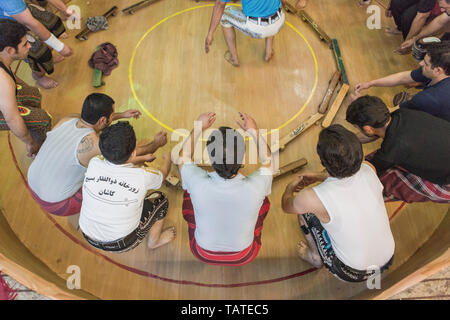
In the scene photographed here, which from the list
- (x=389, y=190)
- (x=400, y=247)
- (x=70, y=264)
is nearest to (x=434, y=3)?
(x=389, y=190)

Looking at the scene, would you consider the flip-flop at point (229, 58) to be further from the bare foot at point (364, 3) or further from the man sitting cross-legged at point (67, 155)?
the bare foot at point (364, 3)

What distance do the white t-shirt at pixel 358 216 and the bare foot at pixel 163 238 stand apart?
4.73 feet

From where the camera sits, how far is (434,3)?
11.0 ft

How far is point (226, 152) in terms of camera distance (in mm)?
1937

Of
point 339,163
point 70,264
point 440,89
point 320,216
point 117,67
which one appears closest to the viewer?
point 339,163

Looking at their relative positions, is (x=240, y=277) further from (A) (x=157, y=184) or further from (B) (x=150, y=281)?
(A) (x=157, y=184)

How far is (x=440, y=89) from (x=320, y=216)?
1463 mm

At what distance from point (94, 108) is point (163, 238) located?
49.6 inches

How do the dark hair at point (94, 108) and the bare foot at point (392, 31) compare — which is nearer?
the dark hair at point (94, 108)

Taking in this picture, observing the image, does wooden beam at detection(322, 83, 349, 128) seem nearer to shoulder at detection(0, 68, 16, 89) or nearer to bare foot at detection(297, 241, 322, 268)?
bare foot at detection(297, 241, 322, 268)

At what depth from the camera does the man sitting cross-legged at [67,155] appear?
238 cm

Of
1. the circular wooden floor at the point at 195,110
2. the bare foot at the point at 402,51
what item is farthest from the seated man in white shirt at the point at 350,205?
the bare foot at the point at 402,51

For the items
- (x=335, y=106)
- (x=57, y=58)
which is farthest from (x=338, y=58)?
(x=57, y=58)

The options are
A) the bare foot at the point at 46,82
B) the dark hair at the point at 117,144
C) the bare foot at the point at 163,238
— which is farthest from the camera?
the bare foot at the point at 46,82
